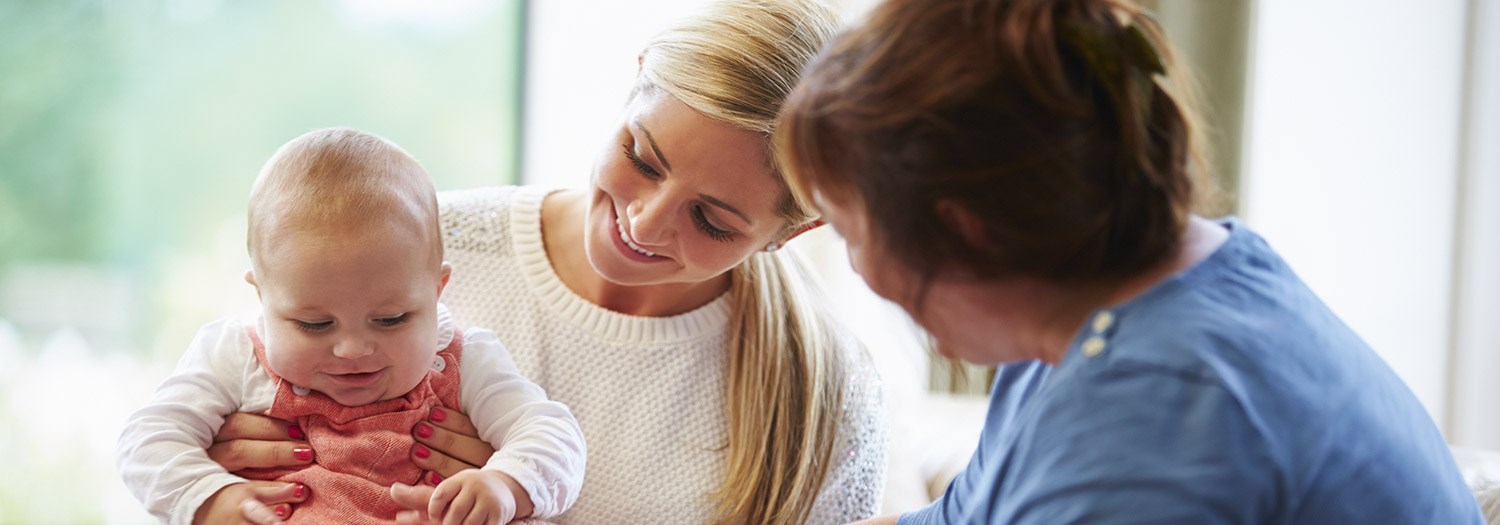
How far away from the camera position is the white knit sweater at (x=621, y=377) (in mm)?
1821

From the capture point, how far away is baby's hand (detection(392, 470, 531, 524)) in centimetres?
138

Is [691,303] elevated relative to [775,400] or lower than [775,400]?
elevated

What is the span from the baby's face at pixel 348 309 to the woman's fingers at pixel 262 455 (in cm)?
7

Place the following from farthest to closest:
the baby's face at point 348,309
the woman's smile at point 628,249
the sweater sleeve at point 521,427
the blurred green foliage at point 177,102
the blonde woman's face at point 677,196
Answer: the blurred green foliage at point 177,102 → the woman's smile at point 628,249 → the blonde woman's face at point 677,196 → the sweater sleeve at point 521,427 → the baby's face at point 348,309

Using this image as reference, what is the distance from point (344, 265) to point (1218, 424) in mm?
912

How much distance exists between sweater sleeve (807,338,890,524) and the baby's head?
68cm

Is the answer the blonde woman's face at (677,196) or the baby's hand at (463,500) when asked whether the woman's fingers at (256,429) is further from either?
the blonde woman's face at (677,196)

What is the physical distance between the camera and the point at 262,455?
1.45 meters

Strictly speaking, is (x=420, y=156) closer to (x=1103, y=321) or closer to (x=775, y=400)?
(x=775, y=400)

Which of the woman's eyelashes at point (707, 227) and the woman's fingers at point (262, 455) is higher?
the woman's eyelashes at point (707, 227)

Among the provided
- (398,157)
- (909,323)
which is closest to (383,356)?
(398,157)

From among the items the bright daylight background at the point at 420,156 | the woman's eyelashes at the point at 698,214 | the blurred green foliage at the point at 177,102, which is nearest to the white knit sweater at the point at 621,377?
the woman's eyelashes at the point at 698,214

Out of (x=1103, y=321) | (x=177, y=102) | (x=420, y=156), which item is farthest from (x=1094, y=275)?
(x=420, y=156)

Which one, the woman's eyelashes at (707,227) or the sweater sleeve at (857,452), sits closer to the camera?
the woman's eyelashes at (707,227)
